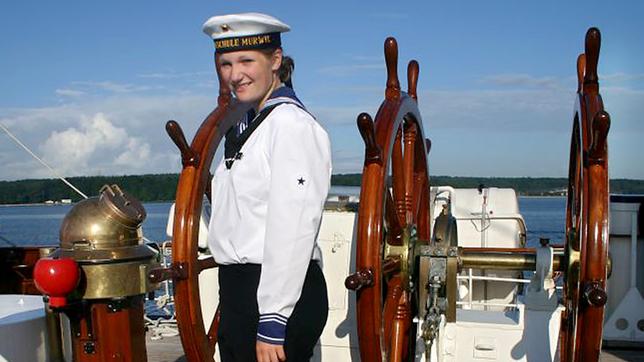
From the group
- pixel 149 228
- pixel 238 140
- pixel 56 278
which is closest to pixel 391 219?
pixel 238 140

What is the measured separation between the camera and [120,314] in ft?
8.61

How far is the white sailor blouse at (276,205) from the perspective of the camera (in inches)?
72.6

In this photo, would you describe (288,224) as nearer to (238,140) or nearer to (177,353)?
(238,140)

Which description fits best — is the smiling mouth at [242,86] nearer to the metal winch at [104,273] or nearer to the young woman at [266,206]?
the young woman at [266,206]

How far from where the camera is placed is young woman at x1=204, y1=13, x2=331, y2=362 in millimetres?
1849

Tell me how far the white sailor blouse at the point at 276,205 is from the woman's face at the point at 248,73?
5 cm

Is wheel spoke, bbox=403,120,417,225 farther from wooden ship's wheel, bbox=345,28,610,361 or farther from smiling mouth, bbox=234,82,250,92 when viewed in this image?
smiling mouth, bbox=234,82,250,92

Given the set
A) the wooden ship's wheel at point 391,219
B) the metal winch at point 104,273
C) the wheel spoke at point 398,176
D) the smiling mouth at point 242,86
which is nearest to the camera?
the smiling mouth at point 242,86

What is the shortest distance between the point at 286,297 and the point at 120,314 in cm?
100

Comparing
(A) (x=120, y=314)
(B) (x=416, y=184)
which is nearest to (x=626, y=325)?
(B) (x=416, y=184)

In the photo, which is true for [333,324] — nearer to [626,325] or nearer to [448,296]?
[448,296]

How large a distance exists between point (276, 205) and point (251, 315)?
346mm

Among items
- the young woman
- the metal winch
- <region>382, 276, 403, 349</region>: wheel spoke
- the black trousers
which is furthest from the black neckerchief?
<region>382, 276, 403, 349</region>: wheel spoke

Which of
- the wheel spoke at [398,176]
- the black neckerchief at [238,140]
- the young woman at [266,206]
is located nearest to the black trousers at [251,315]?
the young woman at [266,206]
